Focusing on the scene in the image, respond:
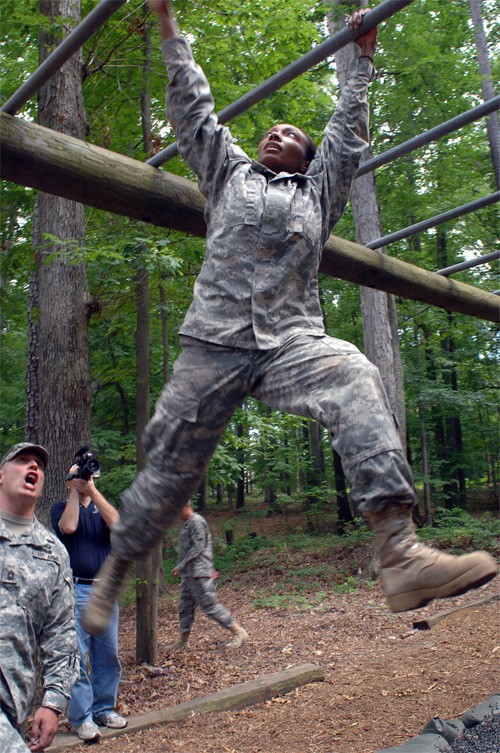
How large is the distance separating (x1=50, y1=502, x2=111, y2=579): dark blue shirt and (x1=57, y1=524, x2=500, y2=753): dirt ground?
3.84ft

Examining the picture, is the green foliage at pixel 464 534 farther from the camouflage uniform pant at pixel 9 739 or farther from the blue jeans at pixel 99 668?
the camouflage uniform pant at pixel 9 739

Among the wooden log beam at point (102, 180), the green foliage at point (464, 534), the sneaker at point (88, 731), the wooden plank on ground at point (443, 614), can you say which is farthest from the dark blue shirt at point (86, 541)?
the green foliage at point (464, 534)

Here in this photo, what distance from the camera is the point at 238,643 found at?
24.7ft

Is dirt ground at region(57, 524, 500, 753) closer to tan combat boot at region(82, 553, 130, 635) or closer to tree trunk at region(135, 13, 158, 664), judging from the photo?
tree trunk at region(135, 13, 158, 664)

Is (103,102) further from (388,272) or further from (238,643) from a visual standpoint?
(238,643)

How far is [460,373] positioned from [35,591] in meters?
16.9

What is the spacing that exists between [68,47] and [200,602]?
553cm

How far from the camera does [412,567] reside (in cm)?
189

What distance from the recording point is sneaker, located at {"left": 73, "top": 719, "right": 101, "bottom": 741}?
190 inches

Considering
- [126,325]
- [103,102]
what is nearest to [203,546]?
[126,325]

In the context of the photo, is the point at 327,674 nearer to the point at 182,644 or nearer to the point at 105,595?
the point at 182,644

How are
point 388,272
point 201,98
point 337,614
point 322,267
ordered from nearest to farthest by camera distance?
point 201,98 → point 322,267 → point 388,272 → point 337,614

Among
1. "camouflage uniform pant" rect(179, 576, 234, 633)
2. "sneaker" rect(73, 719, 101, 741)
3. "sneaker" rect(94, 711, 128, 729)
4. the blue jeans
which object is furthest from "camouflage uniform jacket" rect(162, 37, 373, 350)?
"camouflage uniform pant" rect(179, 576, 234, 633)

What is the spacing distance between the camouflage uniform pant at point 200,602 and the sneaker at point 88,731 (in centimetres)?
217
